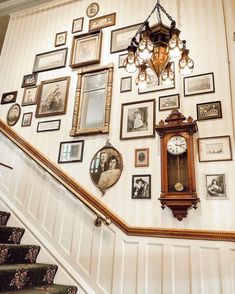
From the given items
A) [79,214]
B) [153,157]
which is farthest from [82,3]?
[79,214]

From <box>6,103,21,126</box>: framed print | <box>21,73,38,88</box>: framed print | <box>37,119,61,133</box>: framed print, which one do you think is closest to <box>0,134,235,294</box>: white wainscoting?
<box>37,119,61,133</box>: framed print

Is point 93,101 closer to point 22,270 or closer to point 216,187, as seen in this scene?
point 216,187

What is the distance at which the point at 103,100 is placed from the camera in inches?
136

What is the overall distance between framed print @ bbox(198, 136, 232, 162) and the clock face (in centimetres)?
16

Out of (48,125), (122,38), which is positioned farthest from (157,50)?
(48,125)

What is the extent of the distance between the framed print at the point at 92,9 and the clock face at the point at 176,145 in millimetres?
2451

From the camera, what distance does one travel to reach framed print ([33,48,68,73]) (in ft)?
13.0

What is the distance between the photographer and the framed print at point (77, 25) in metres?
4.08

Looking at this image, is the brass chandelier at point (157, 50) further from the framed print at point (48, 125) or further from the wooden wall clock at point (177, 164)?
the framed print at point (48, 125)

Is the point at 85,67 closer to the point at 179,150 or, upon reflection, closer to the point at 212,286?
the point at 179,150

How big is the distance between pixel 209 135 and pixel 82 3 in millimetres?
3008

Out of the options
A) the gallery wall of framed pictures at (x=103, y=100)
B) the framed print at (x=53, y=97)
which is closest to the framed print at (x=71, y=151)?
the gallery wall of framed pictures at (x=103, y=100)

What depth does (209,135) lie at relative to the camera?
2.72 metres

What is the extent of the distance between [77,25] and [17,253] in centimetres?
325
